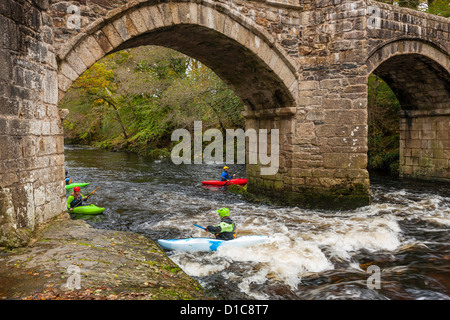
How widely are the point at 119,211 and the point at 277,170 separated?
3476 mm

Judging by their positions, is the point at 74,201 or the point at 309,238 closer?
the point at 309,238

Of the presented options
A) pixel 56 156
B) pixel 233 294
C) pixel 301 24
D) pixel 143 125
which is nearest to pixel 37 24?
pixel 56 156

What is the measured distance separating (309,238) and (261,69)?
3507 mm

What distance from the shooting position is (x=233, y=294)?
3807 millimetres

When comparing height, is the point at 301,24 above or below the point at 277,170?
above

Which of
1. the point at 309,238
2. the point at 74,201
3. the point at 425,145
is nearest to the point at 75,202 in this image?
the point at 74,201

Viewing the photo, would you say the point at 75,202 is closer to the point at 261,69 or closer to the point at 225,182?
the point at 225,182

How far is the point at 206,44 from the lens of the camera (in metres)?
7.24

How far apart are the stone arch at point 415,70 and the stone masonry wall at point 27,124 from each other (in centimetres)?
594

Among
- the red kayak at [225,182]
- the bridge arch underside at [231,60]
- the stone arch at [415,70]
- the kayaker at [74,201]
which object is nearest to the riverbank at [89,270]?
the kayaker at [74,201]

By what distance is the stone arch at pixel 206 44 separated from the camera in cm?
539

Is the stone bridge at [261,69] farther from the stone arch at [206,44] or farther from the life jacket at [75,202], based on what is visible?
the life jacket at [75,202]
